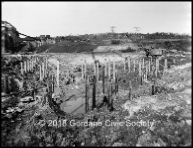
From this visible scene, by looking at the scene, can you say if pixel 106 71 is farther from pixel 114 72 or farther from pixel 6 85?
pixel 6 85

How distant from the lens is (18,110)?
32.7 ft

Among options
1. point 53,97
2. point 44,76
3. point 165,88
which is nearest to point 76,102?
point 53,97

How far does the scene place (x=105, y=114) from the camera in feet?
34.0

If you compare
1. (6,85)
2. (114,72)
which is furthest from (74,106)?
(6,85)

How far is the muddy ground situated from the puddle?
180 mm

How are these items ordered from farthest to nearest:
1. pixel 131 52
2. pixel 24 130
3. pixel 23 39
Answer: pixel 131 52
pixel 23 39
pixel 24 130

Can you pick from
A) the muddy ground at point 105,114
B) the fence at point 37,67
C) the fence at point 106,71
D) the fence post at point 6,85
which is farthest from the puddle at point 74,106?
the fence post at point 6,85

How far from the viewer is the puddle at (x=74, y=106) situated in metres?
11.7

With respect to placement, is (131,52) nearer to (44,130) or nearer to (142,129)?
(142,129)

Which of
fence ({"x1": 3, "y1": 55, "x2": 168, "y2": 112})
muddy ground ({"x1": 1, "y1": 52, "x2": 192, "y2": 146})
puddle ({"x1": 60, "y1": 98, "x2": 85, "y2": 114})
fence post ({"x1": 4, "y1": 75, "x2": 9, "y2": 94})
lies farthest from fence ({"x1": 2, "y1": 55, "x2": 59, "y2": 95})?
puddle ({"x1": 60, "y1": 98, "x2": 85, "y2": 114})

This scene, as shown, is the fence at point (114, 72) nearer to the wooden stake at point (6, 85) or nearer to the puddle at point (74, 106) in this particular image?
the puddle at point (74, 106)

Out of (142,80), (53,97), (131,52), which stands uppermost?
(131,52)

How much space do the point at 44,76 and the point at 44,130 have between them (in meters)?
4.39

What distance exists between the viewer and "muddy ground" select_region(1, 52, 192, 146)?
7961 mm
